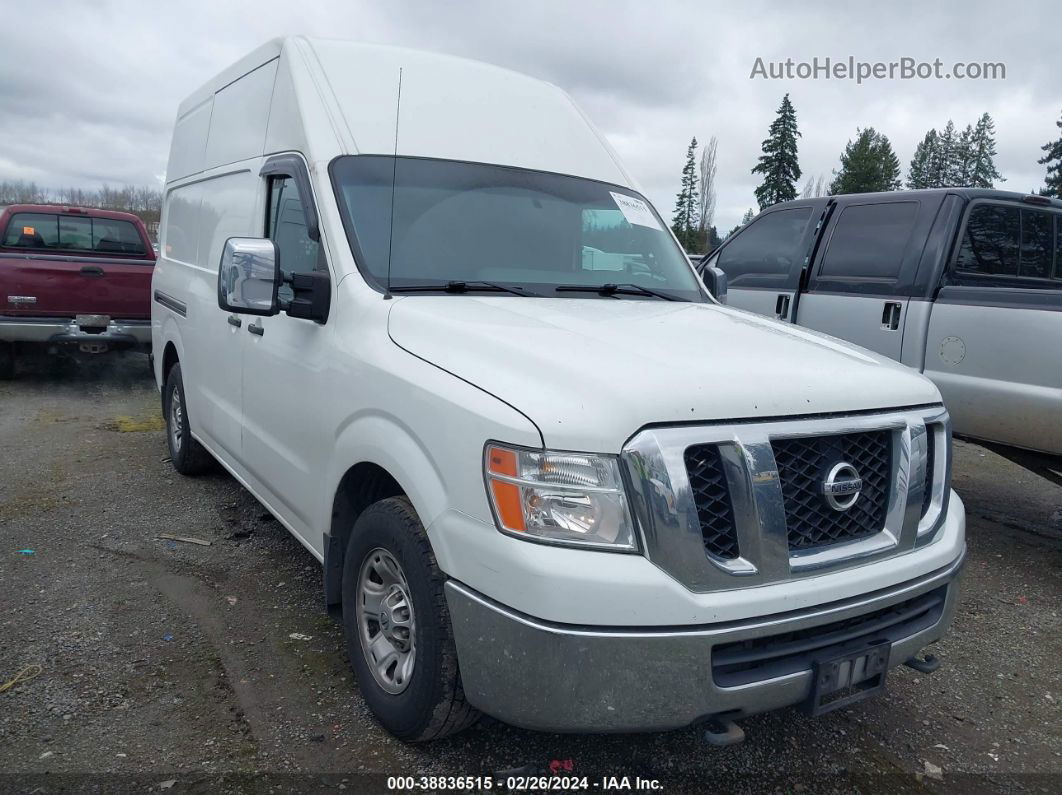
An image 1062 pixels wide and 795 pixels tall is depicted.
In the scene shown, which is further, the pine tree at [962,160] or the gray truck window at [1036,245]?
the pine tree at [962,160]

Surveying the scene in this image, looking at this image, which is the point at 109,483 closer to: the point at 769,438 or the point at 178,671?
the point at 178,671

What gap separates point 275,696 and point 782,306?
4.51 metres

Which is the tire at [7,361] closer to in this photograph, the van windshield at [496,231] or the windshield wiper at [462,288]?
the van windshield at [496,231]

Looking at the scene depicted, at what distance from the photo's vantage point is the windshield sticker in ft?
13.0

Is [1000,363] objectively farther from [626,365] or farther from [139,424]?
[139,424]

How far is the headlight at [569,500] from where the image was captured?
212 cm

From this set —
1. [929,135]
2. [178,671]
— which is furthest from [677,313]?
[929,135]

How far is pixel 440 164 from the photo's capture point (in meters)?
3.54

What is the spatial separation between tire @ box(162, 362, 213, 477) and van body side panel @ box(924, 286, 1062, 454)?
4723 millimetres

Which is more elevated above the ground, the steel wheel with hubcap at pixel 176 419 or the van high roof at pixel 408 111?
the van high roof at pixel 408 111

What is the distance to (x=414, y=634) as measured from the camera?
248 centimetres

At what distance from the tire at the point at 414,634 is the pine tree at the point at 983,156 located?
71.3 m

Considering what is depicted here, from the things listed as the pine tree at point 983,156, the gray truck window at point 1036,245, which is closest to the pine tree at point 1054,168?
the pine tree at point 983,156

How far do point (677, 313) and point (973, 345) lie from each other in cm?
243
